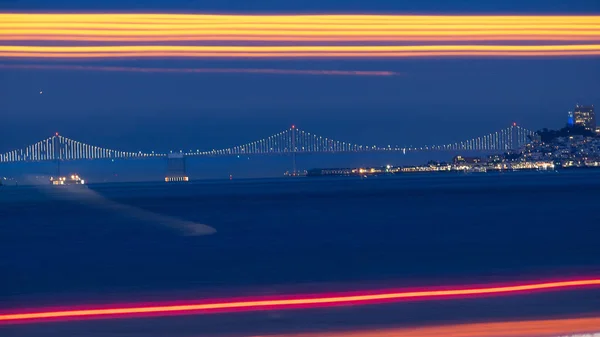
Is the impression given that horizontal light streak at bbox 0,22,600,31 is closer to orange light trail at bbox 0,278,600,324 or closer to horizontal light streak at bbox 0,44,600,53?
horizontal light streak at bbox 0,44,600,53

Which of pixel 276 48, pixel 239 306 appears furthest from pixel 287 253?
pixel 276 48

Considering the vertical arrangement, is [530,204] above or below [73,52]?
below

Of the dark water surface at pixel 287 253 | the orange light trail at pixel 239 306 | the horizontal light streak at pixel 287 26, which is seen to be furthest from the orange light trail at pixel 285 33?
the dark water surface at pixel 287 253

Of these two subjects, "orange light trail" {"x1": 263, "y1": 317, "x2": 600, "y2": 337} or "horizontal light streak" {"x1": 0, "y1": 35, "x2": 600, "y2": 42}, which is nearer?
"horizontal light streak" {"x1": 0, "y1": 35, "x2": 600, "y2": 42}

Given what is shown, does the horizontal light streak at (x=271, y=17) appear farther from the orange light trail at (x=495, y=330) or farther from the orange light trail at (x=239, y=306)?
the orange light trail at (x=239, y=306)

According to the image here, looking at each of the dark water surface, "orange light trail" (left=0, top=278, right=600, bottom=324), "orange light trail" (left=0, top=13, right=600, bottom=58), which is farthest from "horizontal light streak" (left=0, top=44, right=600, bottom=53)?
the dark water surface

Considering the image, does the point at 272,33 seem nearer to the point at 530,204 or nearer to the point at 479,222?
the point at 479,222

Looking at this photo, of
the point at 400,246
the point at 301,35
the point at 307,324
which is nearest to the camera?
the point at 301,35

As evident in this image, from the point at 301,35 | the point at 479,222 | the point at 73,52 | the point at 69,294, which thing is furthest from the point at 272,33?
the point at 479,222
